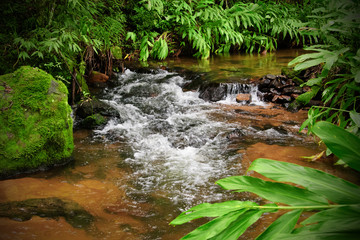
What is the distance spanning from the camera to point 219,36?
10.1 meters

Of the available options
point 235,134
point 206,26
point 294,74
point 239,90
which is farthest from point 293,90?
point 206,26

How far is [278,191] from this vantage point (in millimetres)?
760

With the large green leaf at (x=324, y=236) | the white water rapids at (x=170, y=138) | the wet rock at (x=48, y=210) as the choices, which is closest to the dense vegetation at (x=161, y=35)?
the white water rapids at (x=170, y=138)

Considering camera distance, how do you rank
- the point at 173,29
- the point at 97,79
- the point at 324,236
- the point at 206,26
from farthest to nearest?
the point at 173,29, the point at 206,26, the point at 97,79, the point at 324,236

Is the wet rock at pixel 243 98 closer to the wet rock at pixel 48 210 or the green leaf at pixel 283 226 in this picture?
the wet rock at pixel 48 210

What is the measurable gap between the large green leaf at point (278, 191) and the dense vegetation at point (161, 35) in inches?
53.8

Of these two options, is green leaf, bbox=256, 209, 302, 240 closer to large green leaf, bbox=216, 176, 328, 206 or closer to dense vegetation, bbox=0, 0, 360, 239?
large green leaf, bbox=216, 176, 328, 206

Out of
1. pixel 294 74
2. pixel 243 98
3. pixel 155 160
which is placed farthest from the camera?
pixel 294 74

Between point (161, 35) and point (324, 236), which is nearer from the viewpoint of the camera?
point (324, 236)

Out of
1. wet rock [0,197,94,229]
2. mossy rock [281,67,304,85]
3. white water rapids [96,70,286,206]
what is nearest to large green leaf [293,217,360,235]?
wet rock [0,197,94,229]

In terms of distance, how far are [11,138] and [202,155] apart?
235 cm

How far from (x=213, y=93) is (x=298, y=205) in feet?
18.6

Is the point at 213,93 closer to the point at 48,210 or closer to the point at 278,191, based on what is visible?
the point at 48,210

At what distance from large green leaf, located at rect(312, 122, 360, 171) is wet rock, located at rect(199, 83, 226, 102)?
5446 mm
